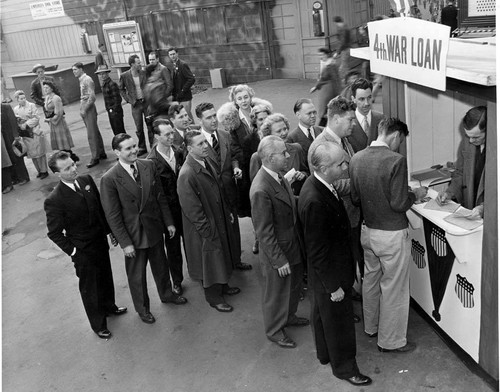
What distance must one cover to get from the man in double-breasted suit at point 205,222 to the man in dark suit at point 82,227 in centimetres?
81

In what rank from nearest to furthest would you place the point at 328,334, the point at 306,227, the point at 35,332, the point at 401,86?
the point at 306,227
the point at 328,334
the point at 401,86
the point at 35,332

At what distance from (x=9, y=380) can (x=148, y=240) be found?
1765 millimetres

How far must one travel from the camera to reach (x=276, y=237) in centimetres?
424

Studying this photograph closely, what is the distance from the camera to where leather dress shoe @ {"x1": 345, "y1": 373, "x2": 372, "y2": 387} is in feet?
13.0

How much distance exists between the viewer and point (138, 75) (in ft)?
33.1

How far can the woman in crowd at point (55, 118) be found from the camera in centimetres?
986

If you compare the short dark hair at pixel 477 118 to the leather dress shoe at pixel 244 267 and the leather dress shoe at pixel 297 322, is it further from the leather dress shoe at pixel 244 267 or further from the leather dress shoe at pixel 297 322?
the leather dress shoe at pixel 244 267

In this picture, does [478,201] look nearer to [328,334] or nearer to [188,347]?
[328,334]

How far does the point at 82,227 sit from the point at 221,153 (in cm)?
169

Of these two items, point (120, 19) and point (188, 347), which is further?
point (120, 19)

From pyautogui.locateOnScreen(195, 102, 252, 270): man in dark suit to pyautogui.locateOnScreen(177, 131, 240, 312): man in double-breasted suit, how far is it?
28 centimetres

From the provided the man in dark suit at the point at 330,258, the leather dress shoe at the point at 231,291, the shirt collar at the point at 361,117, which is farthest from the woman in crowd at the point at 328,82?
the man in dark suit at the point at 330,258

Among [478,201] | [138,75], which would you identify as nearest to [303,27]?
[138,75]

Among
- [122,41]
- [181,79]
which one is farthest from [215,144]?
[122,41]
